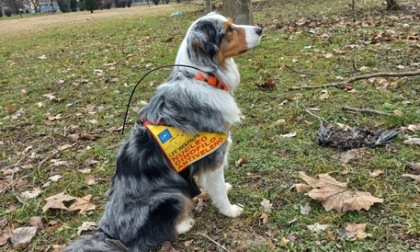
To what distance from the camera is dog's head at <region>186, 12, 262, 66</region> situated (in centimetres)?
334

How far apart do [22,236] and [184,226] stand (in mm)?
1536

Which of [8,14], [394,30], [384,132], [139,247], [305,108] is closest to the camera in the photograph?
[139,247]

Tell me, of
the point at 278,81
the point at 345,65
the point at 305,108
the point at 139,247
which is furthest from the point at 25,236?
the point at 345,65

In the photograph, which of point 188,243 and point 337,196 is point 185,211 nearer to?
point 188,243

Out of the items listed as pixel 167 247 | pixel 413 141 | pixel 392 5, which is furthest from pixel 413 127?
pixel 392 5

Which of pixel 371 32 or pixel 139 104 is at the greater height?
pixel 371 32

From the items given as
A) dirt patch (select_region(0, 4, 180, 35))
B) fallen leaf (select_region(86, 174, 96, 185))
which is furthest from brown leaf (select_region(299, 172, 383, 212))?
dirt patch (select_region(0, 4, 180, 35))

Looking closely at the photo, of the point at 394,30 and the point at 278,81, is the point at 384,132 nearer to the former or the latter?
the point at 278,81

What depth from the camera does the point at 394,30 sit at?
876 cm

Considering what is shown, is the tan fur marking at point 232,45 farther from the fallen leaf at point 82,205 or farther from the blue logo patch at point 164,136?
the fallen leaf at point 82,205

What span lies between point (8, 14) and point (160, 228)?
76.8 metres

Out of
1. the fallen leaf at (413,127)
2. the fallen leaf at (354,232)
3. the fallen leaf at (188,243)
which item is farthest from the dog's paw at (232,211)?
the fallen leaf at (413,127)

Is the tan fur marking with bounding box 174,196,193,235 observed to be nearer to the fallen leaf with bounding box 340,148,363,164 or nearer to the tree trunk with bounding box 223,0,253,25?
the fallen leaf with bounding box 340,148,363,164

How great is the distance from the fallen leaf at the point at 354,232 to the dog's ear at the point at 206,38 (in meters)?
1.84
